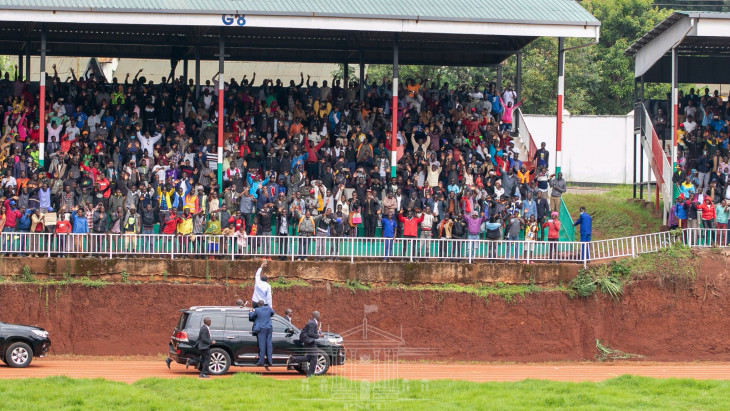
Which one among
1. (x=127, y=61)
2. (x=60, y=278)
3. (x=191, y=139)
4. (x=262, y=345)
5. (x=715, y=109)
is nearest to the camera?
(x=262, y=345)

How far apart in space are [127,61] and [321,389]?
37.4 metres

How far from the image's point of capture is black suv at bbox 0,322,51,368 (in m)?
23.9

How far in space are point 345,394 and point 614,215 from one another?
21654 millimetres

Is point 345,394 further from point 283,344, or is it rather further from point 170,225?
point 170,225

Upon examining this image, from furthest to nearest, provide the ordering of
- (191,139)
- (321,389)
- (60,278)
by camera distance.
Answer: (191,139) → (60,278) → (321,389)

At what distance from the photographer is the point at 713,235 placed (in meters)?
29.6

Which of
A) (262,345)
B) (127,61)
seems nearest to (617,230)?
(262,345)

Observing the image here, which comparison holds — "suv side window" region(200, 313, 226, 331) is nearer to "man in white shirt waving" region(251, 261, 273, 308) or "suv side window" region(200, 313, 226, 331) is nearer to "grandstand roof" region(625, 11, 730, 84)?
"man in white shirt waving" region(251, 261, 273, 308)

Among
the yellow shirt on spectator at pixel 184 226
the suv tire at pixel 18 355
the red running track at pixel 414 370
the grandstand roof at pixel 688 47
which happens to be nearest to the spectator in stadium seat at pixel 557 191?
the grandstand roof at pixel 688 47

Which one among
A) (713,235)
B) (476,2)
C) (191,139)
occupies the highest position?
(476,2)

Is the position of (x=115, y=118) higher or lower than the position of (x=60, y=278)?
higher

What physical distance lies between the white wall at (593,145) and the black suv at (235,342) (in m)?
30.7

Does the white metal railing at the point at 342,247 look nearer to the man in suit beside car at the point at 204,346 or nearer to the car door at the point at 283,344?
the car door at the point at 283,344

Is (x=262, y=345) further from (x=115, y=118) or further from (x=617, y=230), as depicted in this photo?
(x=617, y=230)
